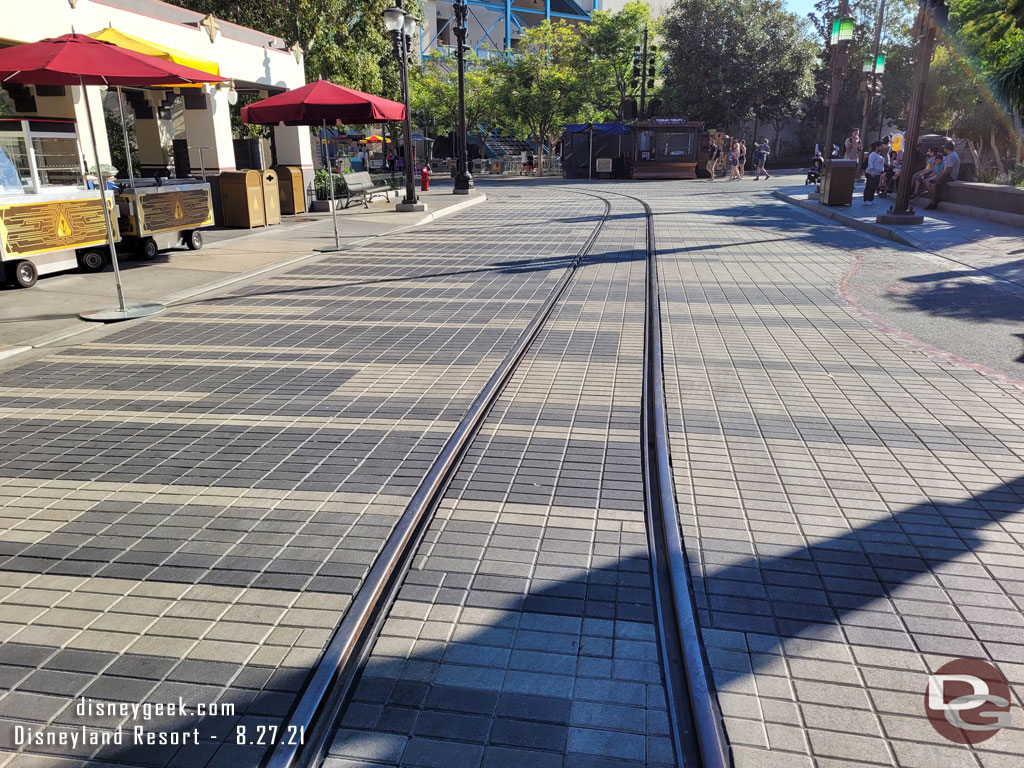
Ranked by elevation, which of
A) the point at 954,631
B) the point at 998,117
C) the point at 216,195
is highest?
the point at 998,117

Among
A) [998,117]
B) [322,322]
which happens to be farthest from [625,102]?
[322,322]

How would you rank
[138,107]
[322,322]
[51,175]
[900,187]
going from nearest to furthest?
[322,322], [51,175], [900,187], [138,107]

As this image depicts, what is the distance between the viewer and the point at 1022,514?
4262 mm

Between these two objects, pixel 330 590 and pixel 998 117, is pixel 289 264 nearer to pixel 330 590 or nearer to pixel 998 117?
pixel 330 590

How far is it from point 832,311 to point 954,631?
6.51 m

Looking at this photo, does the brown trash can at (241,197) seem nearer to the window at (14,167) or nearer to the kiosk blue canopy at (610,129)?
the window at (14,167)

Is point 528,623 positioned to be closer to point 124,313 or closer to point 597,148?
point 124,313

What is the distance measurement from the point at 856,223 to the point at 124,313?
1523 centimetres

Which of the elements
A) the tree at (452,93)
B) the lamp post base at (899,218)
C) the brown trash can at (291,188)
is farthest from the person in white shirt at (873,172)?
the tree at (452,93)

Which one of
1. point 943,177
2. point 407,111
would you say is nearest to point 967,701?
point 407,111

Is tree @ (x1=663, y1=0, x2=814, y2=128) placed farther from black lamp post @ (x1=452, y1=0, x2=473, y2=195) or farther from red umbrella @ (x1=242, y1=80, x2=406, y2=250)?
red umbrella @ (x1=242, y1=80, x2=406, y2=250)

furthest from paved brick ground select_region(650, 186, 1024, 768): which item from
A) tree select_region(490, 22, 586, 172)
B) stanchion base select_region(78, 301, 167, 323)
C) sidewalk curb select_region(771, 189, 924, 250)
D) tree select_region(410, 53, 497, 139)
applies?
tree select_region(410, 53, 497, 139)

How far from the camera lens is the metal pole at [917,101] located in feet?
49.7

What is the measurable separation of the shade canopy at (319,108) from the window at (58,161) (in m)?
4.64
